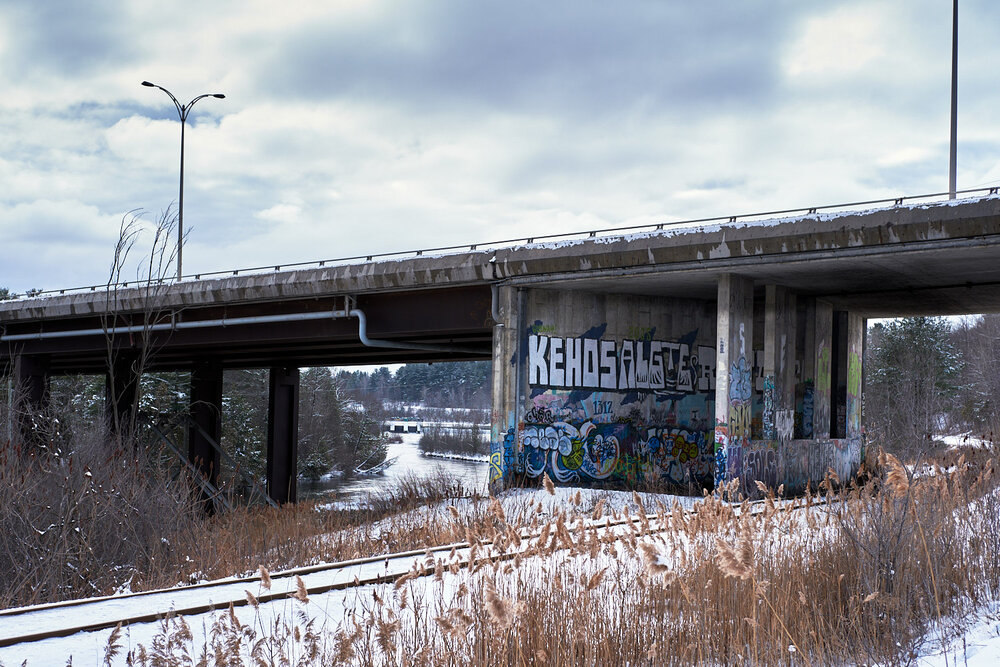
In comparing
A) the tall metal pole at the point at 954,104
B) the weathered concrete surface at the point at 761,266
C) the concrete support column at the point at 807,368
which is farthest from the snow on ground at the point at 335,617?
the tall metal pole at the point at 954,104

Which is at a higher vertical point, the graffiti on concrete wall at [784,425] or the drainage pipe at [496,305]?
the drainage pipe at [496,305]

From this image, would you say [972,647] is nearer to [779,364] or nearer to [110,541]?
[110,541]

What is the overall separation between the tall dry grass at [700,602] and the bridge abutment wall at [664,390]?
10199 millimetres

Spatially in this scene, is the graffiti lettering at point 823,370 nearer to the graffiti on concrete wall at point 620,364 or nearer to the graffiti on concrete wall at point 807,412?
the graffiti on concrete wall at point 807,412

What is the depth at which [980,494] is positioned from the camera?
26.7 feet

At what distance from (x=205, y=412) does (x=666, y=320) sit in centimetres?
1831

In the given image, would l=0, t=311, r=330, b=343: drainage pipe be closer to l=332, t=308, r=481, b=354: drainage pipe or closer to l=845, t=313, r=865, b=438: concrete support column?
l=332, t=308, r=481, b=354: drainage pipe

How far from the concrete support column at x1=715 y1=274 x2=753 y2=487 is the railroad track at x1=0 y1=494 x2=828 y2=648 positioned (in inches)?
404

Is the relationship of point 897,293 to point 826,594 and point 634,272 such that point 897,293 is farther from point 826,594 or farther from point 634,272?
point 826,594

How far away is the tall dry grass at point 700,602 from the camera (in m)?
4.56

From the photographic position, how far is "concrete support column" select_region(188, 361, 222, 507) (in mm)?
31281

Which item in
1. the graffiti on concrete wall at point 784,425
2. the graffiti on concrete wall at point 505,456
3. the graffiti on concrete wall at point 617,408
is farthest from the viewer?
the graffiti on concrete wall at point 784,425

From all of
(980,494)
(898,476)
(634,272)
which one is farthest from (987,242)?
(898,476)

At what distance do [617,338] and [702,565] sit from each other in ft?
46.7
